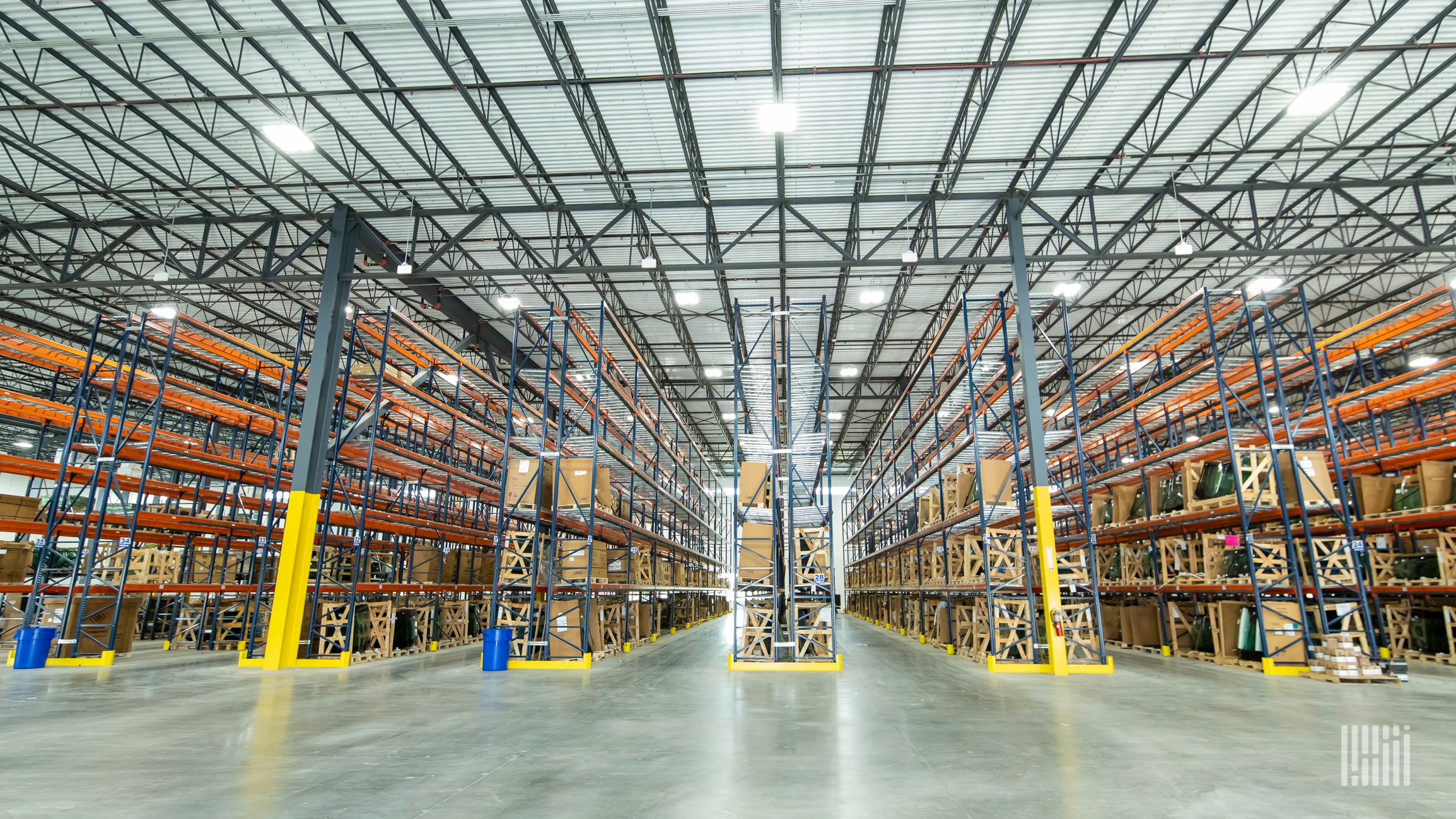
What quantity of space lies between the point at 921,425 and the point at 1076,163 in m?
7.20

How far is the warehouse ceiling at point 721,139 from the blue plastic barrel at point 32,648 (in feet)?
22.3

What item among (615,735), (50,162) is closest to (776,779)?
(615,735)

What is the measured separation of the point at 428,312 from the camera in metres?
22.1

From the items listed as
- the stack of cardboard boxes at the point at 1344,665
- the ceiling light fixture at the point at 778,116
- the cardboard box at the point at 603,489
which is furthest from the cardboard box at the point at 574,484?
the stack of cardboard boxes at the point at 1344,665

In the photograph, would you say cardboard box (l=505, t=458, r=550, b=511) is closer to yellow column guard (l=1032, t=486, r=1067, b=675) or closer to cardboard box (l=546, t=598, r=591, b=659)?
cardboard box (l=546, t=598, r=591, b=659)

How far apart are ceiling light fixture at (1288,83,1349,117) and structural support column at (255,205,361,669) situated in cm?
1753

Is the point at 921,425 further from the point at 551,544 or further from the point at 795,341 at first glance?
the point at 551,544

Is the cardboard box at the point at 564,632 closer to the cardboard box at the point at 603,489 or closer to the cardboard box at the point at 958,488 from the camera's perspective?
the cardboard box at the point at 603,489

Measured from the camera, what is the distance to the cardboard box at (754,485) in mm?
13141

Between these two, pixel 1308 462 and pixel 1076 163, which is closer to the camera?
pixel 1308 462

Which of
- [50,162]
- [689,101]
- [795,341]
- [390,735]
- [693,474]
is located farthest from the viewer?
[693,474]

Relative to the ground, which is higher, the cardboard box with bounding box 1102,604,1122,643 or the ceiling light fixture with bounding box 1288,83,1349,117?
the ceiling light fixture with bounding box 1288,83,1349,117

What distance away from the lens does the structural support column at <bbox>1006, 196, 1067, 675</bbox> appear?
11.4 meters

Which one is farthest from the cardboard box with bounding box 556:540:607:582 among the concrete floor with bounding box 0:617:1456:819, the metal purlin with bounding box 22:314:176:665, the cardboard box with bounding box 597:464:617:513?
the metal purlin with bounding box 22:314:176:665
